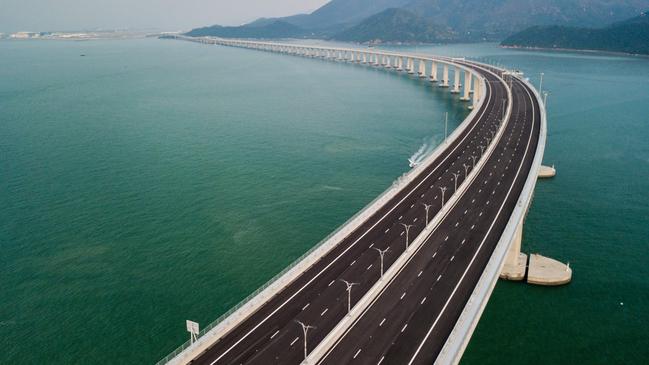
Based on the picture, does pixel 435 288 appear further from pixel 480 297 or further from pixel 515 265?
pixel 515 265

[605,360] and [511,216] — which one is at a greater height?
[511,216]

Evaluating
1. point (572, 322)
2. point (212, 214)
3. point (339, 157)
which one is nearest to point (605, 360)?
point (572, 322)

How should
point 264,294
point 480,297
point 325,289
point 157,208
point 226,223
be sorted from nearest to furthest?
point 480,297
point 264,294
point 325,289
point 226,223
point 157,208

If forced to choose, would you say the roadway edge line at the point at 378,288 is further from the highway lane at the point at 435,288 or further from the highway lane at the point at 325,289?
the highway lane at the point at 325,289

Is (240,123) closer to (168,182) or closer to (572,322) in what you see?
(168,182)

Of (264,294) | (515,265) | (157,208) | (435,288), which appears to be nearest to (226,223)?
(157,208)

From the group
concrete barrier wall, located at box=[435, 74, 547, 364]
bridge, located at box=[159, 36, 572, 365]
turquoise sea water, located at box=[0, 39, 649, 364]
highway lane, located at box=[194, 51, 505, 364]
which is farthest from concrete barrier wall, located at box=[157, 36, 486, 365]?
concrete barrier wall, located at box=[435, 74, 547, 364]
